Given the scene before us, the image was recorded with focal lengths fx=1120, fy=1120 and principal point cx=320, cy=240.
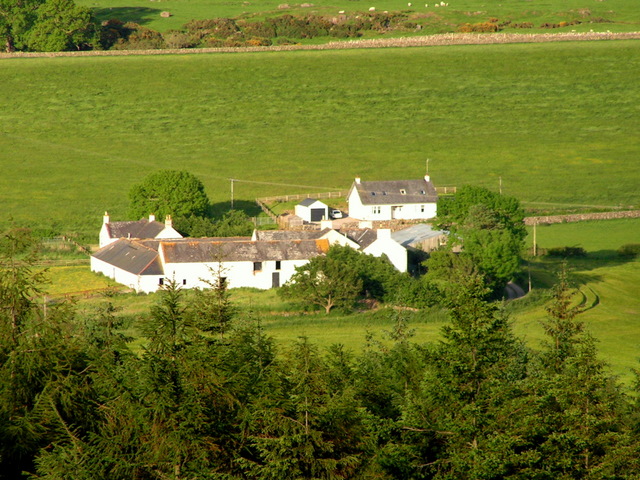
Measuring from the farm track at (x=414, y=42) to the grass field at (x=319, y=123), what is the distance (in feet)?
9.45

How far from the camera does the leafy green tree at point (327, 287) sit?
57.1 m

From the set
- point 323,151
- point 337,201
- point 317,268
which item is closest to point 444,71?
point 323,151

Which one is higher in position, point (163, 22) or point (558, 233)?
point (163, 22)

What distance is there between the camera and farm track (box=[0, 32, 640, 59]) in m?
133

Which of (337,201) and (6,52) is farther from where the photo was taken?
(6,52)

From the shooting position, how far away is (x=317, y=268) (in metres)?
58.4

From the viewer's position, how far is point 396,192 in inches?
3361

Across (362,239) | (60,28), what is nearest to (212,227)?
(362,239)

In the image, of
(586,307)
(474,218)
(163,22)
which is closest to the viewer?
(586,307)

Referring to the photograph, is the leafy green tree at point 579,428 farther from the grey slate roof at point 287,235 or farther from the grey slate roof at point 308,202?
the grey slate roof at point 308,202

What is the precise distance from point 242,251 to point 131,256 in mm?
6643

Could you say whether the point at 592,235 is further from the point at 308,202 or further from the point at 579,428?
the point at 579,428

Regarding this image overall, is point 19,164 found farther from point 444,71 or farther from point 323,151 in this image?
point 444,71

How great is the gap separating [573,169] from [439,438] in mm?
76539
